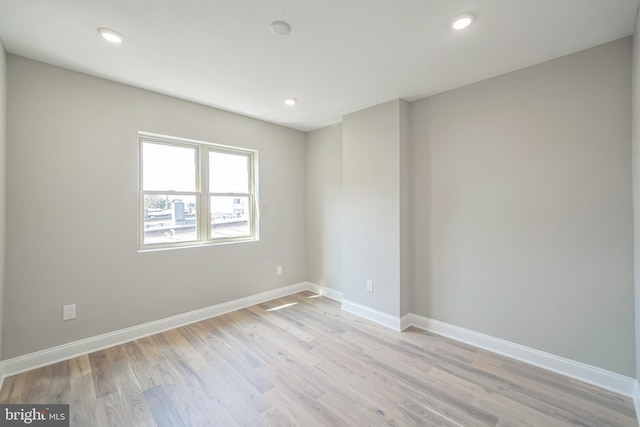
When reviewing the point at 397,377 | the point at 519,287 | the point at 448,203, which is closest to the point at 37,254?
the point at 397,377

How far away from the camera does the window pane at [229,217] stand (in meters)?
3.46

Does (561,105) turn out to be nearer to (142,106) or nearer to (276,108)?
(276,108)

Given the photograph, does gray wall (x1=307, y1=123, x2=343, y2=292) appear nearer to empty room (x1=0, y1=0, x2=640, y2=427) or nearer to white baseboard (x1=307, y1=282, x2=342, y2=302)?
white baseboard (x1=307, y1=282, x2=342, y2=302)

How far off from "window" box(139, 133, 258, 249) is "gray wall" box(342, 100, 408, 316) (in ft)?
4.72

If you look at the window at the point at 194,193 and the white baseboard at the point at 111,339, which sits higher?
the window at the point at 194,193

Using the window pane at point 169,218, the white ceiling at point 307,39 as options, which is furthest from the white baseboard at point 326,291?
the white ceiling at point 307,39

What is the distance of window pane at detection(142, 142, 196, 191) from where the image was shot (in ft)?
9.53

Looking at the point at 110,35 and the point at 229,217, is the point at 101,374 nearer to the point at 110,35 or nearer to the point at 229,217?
the point at 229,217

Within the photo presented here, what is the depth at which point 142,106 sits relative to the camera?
2.76 m

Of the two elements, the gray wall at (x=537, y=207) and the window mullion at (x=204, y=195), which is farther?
the window mullion at (x=204, y=195)

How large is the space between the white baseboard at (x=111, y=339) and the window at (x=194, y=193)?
0.83 meters

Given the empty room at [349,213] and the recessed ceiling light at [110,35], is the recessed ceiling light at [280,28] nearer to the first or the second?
the empty room at [349,213]

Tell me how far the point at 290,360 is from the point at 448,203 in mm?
2213

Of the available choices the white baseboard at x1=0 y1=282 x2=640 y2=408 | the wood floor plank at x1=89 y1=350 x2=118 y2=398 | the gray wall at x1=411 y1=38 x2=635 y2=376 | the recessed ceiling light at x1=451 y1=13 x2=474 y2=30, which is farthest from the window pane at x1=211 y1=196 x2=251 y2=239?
the recessed ceiling light at x1=451 y1=13 x2=474 y2=30
